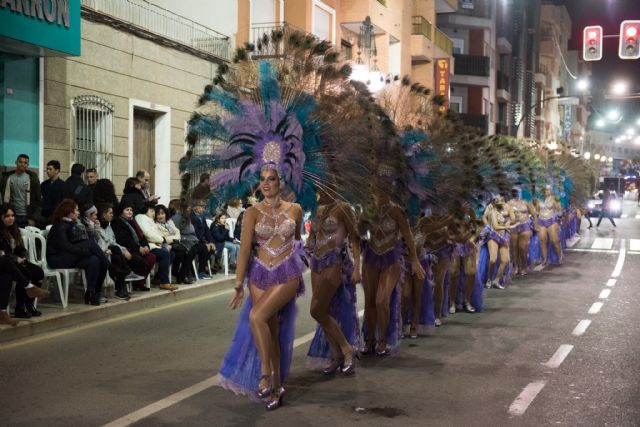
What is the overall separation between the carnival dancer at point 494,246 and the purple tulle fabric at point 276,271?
8.93 m

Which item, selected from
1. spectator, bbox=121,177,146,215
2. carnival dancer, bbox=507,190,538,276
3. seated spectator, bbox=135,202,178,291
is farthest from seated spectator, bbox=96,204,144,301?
carnival dancer, bbox=507,190,538,276

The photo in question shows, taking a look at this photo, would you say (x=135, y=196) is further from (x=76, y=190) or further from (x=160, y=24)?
(x=160, y=24)

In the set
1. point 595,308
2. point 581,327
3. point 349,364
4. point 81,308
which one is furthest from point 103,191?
point 595,308

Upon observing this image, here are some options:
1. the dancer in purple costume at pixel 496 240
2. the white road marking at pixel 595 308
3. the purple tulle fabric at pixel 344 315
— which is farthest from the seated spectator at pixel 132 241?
the white road marking at pixel 595 308

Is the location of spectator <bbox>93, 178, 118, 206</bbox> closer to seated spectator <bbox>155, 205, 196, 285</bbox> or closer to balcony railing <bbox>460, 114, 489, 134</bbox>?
seated spectator <bbox>155, 205, 196, 285</bbox>

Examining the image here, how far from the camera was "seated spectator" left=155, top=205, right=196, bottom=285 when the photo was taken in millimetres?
14820

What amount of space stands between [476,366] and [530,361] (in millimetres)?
696

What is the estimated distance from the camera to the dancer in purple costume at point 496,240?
51.5 ft

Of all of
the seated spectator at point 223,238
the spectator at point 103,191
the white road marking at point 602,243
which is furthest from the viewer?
the white road marking at point 602,243

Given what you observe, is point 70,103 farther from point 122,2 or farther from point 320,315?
point 320,315

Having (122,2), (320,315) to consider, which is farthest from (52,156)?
(320,315)

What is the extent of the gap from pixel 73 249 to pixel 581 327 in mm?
6893

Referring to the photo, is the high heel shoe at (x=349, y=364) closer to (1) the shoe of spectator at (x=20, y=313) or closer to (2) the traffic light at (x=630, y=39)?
(1) the shoe of spectator at (x=20, y=313)

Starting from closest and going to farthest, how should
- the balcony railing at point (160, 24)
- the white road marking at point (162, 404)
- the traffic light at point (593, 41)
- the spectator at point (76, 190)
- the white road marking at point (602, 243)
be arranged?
the white road marking at point (162, 404)
the spectator at point (76, 190)
the balcony railing at point (160, 24)
the traffic light at point (593, 41)
the white road marking at point (602, 243)
